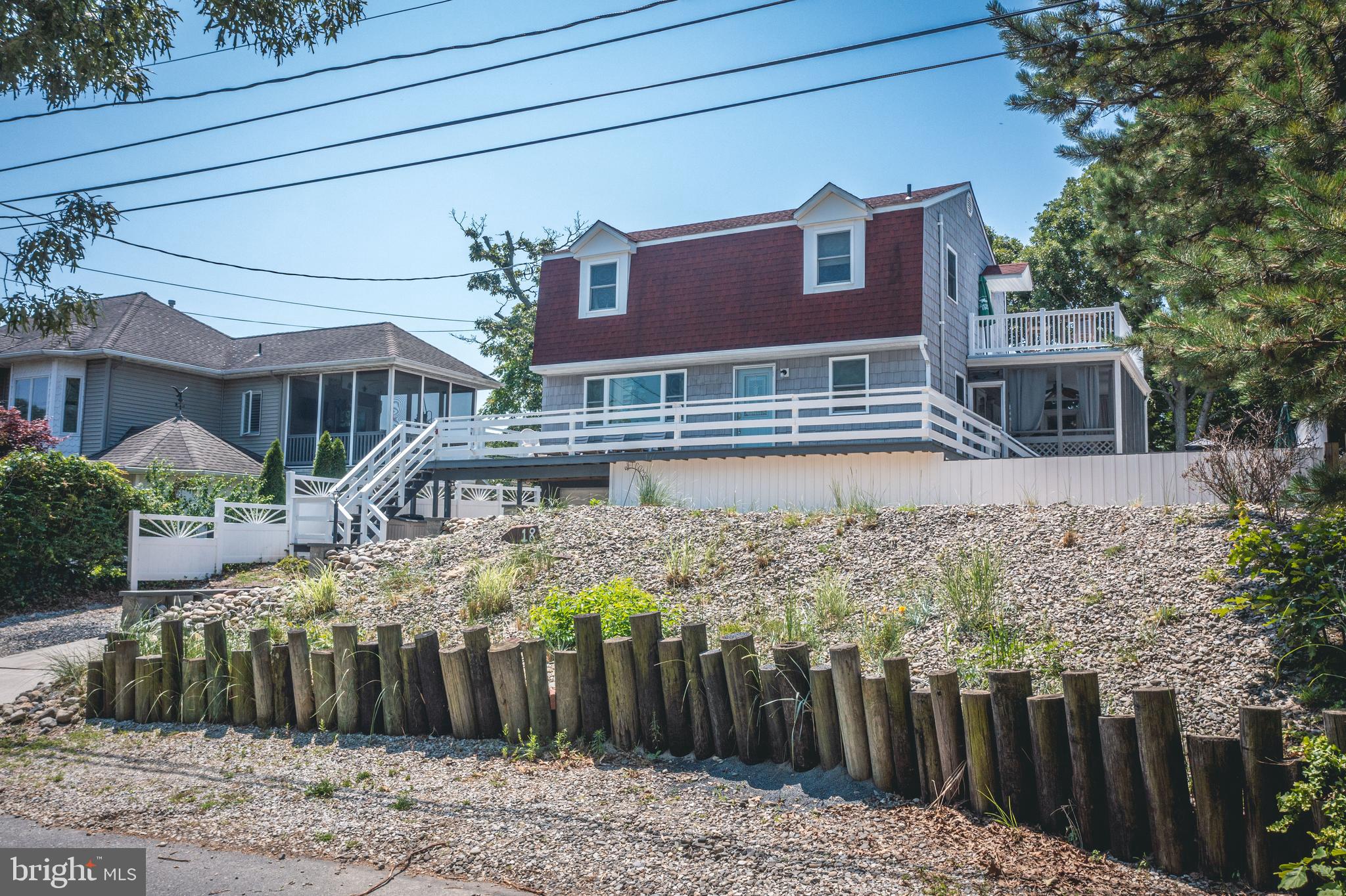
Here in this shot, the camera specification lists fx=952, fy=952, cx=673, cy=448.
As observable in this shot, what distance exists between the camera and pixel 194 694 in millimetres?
8094

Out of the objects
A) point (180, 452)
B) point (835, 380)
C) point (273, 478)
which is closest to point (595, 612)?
point (835, 380)

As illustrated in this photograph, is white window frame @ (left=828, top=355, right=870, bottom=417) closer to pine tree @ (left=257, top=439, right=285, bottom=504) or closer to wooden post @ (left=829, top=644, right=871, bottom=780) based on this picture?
pine tree @ (left=257, top=439, right=285, bottom=504)

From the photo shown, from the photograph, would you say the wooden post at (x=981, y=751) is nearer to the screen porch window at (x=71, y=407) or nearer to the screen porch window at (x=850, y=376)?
the screen porch window at (x=850, y=376)

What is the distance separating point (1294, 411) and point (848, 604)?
361 cm

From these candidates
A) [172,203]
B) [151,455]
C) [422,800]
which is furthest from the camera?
[151,455]

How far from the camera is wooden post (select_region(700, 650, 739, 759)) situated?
5.92 meters

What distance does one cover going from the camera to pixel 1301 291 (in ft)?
17.4

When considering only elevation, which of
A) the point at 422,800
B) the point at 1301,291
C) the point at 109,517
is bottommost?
the point at 422,800

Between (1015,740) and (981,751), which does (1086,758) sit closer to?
(1015,740)

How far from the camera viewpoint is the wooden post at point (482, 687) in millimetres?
6688

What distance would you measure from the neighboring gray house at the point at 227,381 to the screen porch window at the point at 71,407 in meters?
0.03

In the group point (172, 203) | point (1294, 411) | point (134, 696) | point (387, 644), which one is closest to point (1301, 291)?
point (1294, 411)

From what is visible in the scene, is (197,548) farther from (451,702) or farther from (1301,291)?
(1301,291)

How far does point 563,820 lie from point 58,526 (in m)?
14.2
